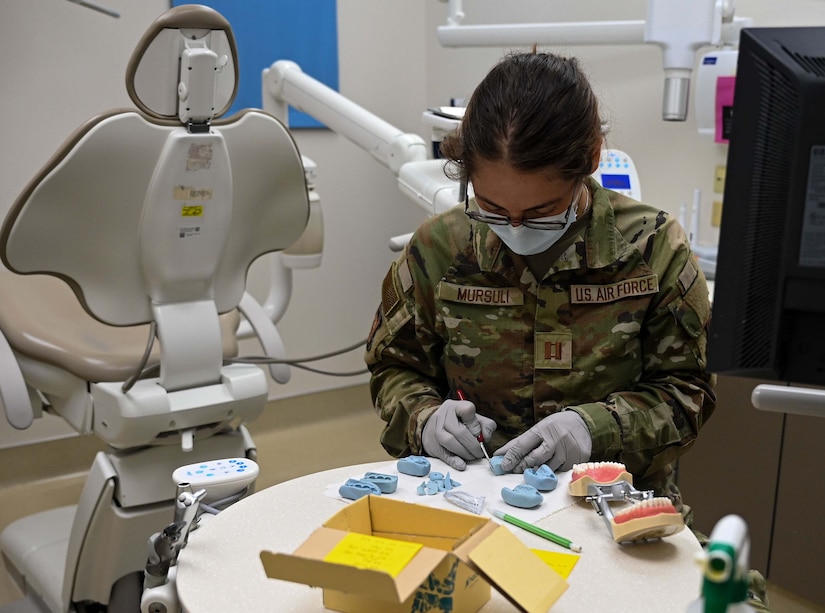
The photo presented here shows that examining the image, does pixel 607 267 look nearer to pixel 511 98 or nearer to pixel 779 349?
pixel 511 98

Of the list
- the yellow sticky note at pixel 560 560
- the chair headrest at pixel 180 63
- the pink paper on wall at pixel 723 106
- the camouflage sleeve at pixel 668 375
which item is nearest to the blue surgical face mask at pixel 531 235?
the camouflage sleeve at pixel 668 375

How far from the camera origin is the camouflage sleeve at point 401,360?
4.61 ft

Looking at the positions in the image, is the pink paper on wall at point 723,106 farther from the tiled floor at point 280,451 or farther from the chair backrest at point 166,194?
the tiled floor at point 280,451

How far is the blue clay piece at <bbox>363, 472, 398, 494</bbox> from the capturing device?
112 cm

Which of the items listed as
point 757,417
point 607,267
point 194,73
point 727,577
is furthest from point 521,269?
point 757,417

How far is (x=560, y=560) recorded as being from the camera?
0.97 metres

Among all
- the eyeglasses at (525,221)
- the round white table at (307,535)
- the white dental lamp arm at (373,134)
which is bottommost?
the round white table at (307,535)

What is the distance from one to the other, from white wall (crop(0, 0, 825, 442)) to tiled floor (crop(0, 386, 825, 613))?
0.10m

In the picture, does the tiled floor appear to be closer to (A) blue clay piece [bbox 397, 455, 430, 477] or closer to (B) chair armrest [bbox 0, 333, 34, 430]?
(B) chair armrest [bbox 0, 333, 34, 430]

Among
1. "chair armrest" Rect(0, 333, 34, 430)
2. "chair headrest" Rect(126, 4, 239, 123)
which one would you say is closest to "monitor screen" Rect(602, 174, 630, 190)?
"chair headrest" Rect(126, 4, 239, 123)

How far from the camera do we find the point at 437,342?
57.0 inches

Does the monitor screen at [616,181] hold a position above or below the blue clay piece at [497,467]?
above

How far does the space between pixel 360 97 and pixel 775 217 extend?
2861 mm

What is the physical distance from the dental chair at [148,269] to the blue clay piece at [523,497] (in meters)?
0.82
